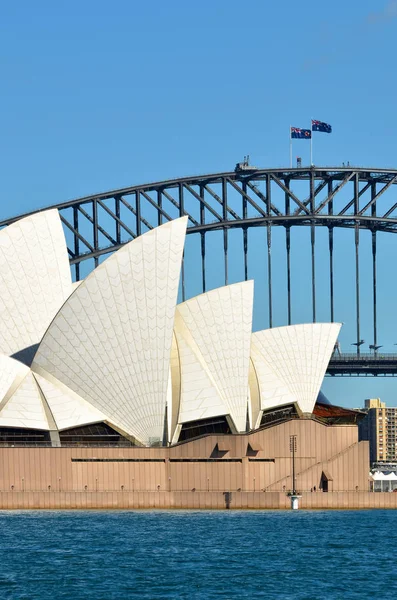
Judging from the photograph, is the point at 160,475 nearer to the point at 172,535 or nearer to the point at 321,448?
the point at 321,448

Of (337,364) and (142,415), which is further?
(337,364)

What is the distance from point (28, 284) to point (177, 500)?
39.6 feet

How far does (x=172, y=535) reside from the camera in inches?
2003

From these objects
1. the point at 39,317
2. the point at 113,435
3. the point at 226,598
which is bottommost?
the point at 226,598

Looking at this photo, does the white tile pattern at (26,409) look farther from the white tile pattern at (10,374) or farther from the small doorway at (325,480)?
the small doorway at (325,480)

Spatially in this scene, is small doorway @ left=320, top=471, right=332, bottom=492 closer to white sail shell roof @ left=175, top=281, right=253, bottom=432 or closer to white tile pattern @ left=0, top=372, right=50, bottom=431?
white sail shell roof @ left=175, top=281, right=253, bottom=432

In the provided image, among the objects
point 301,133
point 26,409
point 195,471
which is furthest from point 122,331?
point 301,133

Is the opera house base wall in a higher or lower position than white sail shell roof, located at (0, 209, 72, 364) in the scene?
lower

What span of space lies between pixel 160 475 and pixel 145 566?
2094cm

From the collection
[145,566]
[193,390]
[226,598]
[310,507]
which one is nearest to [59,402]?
[193,390]

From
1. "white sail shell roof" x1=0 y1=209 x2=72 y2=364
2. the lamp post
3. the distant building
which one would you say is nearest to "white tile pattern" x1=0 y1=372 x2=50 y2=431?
"white sail shell roof" x1=0 y1=209 x2=72 y2=364

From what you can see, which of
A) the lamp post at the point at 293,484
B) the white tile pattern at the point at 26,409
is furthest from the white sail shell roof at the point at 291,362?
the white tile pattern at the point at 26,409

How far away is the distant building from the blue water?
12190 cm

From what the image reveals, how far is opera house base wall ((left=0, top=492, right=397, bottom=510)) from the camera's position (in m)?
61.3
